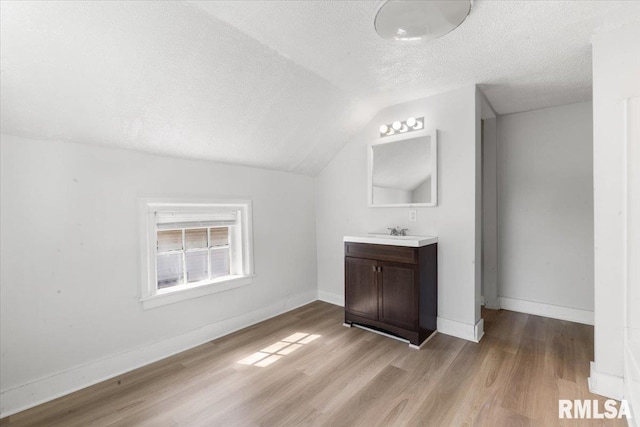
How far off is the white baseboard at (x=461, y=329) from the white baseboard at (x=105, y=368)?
1.91 meters

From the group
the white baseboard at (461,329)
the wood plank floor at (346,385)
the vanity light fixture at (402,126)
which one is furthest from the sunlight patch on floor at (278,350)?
the vanity light fixture at (402,126)

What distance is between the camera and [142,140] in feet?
7.27

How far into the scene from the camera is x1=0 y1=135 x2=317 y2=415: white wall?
5.87 ft

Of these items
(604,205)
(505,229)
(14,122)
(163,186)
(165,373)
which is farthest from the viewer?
(505,229)

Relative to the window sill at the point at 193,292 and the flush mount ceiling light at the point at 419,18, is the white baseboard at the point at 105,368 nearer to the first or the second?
the window sill at the point at 193,292

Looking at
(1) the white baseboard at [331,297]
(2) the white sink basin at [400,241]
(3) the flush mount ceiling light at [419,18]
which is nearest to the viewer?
(3) the flush mount ceiling light at [419,18]

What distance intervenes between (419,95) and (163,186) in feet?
8.33

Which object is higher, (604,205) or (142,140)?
(142,140)

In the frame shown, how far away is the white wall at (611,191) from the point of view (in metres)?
1.79

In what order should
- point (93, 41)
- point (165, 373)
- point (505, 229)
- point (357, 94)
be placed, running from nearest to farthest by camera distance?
point (93, 41)
point (165, 373)
point (357, 94)
point (505, 229)

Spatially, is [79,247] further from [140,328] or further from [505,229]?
[505,229]

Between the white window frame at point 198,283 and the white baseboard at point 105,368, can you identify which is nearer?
the white baseboard at point 105,368

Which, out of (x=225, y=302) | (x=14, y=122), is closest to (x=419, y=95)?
(x=225, y=302)

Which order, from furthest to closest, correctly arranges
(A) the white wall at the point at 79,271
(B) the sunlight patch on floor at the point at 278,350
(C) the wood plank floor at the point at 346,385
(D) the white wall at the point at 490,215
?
(D) the white wall at the point at 490,215, (B) the sunlight patch on floor at the point at 278,350, (A) the white wall at the point at 79,271, (C) the wood plank floor at the point at 346,385
